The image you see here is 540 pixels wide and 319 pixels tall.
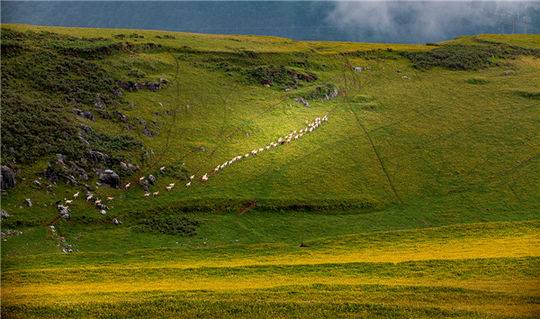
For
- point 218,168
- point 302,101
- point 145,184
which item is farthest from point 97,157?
point 302,101

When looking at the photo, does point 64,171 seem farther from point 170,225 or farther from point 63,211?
point 170,225

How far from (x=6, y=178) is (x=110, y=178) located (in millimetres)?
10634

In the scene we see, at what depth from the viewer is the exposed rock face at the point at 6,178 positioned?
2188 inches

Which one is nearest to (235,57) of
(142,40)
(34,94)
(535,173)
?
(142,40)

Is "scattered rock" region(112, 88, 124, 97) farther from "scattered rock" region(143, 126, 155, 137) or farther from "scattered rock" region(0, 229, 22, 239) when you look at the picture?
"scattered rock" region(0, 229, 22, 239)

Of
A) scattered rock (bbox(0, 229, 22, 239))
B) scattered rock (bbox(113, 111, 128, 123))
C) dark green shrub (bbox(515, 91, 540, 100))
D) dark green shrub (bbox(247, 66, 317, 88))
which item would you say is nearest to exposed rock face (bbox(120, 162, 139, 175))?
scattered rock (bbox(113, 111, 128, 123))

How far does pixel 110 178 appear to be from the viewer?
2432 inches

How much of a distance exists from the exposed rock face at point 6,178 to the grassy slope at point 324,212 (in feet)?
4.27

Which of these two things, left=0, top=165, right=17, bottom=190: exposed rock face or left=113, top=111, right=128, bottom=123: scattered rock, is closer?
left=0, top=165, right=17, bottom=190: exposed rock face

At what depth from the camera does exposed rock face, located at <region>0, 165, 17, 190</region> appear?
5556 centimetres

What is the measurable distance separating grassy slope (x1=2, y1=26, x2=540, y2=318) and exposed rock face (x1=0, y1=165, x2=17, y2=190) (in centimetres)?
130

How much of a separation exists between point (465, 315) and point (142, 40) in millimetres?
87996

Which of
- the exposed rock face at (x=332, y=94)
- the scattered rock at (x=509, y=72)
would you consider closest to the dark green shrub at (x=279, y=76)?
the exposed rock face at (x=332, y=94)

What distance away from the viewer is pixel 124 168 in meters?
64.1
